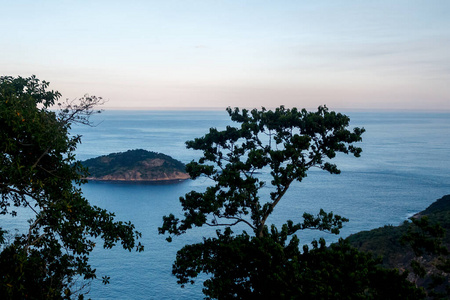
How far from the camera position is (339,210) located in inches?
3809

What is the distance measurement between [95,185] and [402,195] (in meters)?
93.2

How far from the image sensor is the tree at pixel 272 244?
14.3m

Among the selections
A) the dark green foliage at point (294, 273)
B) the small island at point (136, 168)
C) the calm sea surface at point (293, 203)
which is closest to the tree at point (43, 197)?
the dark green foliage at point (294, 273)

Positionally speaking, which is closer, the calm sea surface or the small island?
the calm sea surface

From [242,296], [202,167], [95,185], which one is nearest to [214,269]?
[242,296]

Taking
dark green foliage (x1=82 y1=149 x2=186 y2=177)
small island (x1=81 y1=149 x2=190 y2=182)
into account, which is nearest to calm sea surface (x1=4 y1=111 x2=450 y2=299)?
small island (x1=81 y1=149 x2=190 y2=182)

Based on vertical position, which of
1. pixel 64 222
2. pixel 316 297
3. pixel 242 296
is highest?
pixel 64 222

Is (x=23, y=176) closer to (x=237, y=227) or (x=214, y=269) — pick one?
(x=214, y=269)

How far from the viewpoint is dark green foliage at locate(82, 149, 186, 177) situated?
13988 cm

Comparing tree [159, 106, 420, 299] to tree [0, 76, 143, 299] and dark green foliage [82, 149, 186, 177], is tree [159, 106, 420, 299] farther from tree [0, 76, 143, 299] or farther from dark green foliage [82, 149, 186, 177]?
dark green foliage [82, 149, 186, 177]

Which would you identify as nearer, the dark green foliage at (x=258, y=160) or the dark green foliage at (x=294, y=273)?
the dark green foliage at (x=294, y=273)

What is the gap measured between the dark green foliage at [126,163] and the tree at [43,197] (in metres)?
128

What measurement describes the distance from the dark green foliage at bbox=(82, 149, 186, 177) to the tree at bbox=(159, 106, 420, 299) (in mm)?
119042

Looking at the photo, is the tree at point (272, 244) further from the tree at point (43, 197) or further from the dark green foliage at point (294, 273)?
the tree at point (43, 197)
